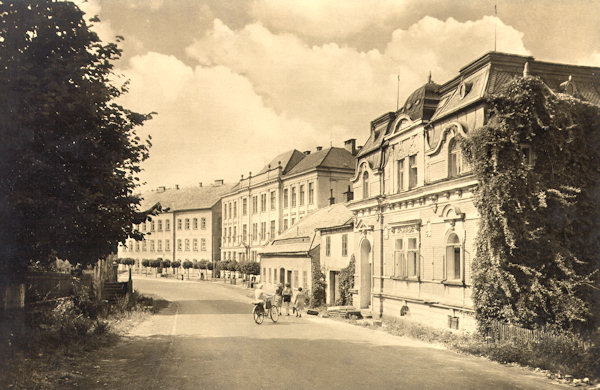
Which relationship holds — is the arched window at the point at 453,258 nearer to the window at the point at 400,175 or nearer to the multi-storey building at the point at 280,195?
the window at the point at 400,175

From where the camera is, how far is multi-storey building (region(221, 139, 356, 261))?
162ft

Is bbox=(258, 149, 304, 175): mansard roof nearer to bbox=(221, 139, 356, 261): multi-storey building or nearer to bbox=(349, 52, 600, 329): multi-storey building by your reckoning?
bbox=(221, 139, 356, 261): multi-storey building

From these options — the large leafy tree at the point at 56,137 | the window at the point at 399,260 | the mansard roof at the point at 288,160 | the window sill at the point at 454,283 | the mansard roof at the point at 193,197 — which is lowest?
the window sill at the point at 454,283

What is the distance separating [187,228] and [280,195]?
2577 cm

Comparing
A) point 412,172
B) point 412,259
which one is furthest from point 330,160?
point 412,259

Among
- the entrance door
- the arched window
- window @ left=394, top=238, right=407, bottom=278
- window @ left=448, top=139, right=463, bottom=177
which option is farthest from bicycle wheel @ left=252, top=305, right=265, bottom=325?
the entrance door

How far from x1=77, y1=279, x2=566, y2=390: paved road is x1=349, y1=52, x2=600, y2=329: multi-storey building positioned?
2248 mm

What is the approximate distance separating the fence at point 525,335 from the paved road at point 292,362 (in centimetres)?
115

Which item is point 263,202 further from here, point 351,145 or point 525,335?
point 525,335

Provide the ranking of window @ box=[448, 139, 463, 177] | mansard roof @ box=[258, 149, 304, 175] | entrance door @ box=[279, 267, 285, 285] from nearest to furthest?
window @ box=[448, 139, 463, 177], entrance door @ box=[279, 267, 285, 285], mansard roof @ box=[258, 149, 304, 175]

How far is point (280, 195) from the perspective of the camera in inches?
2178

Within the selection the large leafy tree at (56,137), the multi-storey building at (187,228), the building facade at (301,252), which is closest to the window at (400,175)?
the building facade at (301,252)

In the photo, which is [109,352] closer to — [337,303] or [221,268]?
[337,303]

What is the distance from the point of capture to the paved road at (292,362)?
35.5ft
